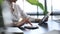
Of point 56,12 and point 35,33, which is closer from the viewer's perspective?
point 35,33

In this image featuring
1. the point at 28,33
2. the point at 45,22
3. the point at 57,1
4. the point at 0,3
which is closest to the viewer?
the point at 0,3

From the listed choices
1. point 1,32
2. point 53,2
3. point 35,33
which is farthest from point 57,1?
point 1,32

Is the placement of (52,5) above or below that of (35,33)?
above

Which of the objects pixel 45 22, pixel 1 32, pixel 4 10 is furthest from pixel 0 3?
pixel 45 22

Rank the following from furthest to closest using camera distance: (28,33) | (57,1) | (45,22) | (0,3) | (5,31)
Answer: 1. (57,1)
2. (45,22)
3. (28,33)
4. (5,31)
5. (0,3)

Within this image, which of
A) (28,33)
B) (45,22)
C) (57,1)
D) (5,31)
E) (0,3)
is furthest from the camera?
(57,1)

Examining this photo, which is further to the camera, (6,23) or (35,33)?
(35,33)

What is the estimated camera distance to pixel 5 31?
1.47ft

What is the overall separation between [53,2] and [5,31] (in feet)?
7.05

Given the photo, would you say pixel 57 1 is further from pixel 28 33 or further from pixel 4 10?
pixel 4 10

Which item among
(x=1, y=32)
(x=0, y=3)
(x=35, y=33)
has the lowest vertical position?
(x=35, y=33)

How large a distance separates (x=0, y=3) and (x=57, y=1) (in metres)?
2.24

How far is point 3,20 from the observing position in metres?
0.42

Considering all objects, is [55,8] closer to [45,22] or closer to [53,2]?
[53,2]
